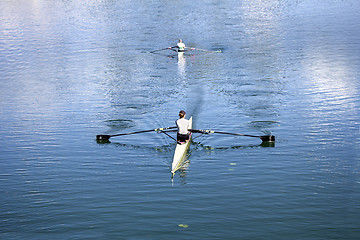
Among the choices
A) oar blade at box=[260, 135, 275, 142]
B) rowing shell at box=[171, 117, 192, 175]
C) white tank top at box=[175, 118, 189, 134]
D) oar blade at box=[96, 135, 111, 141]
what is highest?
white tank top at box=[175, 118, 189, 134]

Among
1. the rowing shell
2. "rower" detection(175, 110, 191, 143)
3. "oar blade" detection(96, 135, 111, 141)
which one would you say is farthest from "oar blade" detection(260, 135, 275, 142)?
"oar blade" detection(96, 135, 111, 141)

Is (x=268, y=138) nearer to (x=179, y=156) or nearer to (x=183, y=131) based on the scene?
(x=183, y=131)

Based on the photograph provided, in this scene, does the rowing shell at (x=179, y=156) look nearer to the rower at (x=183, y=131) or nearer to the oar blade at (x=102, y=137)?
the rower at (x=183, y=131)

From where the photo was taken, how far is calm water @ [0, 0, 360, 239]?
50.4 feet

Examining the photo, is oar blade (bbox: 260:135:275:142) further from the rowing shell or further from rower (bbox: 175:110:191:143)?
rower (bbox: 175:110:191:143)

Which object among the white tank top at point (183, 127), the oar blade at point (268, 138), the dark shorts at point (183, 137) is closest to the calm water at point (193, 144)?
the oar blade at point (268, 138)

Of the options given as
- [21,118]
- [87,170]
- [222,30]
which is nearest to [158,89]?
[21,118]

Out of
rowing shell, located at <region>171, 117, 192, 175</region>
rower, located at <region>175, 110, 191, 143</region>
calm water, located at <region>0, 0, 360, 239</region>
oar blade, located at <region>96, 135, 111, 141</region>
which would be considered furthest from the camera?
oar blade, located at <region>96, 135, 111, 141</region>

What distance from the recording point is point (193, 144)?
77.1 feet

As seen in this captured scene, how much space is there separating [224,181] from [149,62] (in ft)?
104

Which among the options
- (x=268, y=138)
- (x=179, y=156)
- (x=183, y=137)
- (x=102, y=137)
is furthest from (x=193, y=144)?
(x=102, y=137)

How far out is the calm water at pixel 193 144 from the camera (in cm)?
1536

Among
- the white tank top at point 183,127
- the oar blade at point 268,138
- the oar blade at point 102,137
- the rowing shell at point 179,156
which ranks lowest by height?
the rowing shell at point 179,156

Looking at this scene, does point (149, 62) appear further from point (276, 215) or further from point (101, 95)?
point (276, 215)
